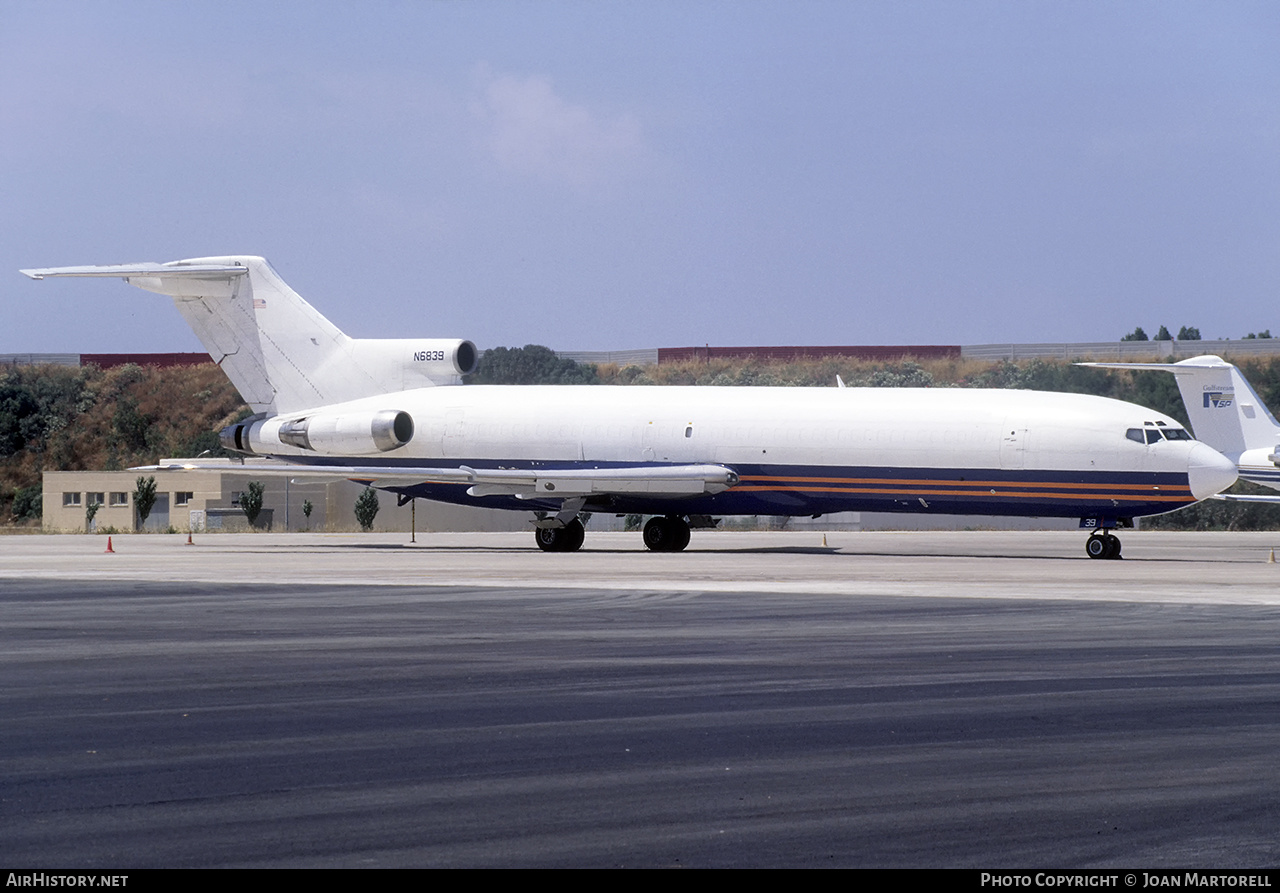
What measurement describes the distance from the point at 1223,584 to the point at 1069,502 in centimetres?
880

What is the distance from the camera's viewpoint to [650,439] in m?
36.2

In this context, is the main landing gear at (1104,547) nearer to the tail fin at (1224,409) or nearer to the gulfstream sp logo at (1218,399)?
the tail fin at (1224,409)

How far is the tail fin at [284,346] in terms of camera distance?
131ft

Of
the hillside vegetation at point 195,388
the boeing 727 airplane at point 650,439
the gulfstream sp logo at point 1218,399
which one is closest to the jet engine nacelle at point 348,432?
the boeing 727 airplane at point 650,439

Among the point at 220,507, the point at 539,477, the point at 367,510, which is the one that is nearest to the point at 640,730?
the point at 539,477

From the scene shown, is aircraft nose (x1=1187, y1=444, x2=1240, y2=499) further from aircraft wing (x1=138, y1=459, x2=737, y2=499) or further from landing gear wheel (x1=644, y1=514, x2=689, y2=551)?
landing gear wheel (x1=644, y1=514, x2=689, y2=551)

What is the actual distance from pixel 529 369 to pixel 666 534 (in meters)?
65.2

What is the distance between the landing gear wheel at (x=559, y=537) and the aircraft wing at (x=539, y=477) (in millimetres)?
865

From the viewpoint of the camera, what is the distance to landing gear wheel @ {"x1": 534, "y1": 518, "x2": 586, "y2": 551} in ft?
121

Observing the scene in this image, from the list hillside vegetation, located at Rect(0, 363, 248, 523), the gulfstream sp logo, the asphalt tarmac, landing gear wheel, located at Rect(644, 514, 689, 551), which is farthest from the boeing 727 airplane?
hillside vegetation, located at Rect(0, 363, 248, 523)

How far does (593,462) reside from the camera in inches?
1441

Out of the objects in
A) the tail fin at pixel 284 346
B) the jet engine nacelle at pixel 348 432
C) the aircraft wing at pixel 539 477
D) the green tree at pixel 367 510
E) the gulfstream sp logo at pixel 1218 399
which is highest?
the tail fin at pixel 284 346

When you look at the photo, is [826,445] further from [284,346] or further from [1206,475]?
[284,346]
